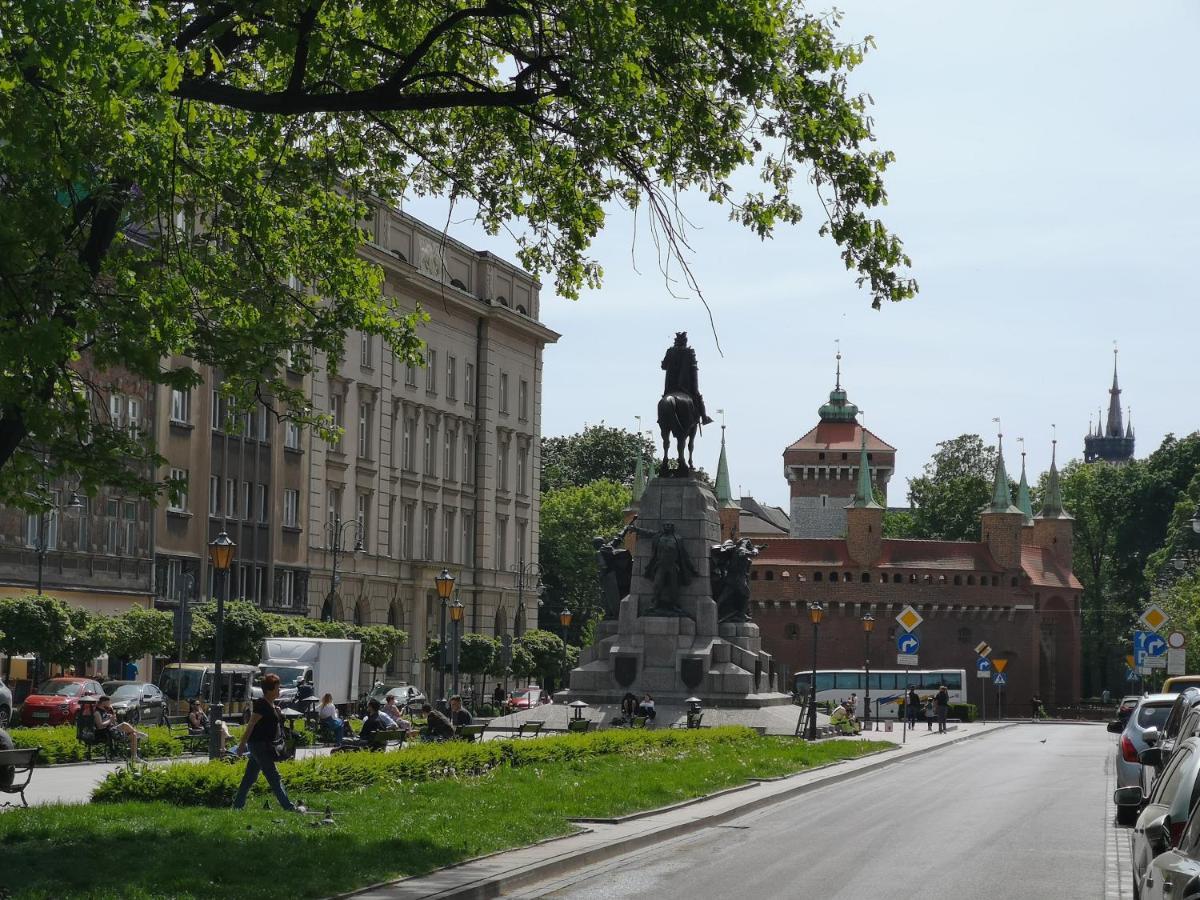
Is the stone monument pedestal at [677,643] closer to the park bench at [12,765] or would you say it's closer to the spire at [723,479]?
the park bench at [12,765]

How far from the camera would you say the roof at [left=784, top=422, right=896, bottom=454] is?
14075 cm

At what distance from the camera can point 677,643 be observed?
41812mm

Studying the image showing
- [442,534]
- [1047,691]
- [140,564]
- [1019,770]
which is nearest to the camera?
[1019,770]

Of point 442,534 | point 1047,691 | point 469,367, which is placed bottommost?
point 1047,691

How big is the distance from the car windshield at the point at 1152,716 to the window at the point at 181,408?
37759 millimetres

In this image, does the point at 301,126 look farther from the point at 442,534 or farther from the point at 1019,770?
the point at 442,534

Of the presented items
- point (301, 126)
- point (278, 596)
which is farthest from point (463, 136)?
point (278, 596)

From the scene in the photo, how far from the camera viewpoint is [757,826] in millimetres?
22484

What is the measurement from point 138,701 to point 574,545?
225 ft

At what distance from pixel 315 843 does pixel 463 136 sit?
8.11m

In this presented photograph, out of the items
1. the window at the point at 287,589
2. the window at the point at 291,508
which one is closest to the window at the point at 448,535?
the window at the point at 291,508

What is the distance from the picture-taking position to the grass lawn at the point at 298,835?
44.8 feet

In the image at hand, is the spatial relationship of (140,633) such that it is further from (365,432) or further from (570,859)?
(570,859)

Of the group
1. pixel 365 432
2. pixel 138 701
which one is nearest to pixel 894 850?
pixel 138 701
